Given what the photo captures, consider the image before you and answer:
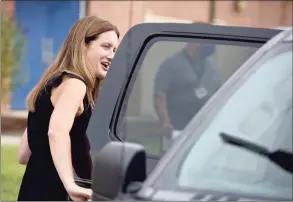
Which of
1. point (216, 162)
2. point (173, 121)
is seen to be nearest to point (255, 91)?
point (216, 162)

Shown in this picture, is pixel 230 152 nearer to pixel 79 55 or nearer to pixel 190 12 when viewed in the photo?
pixel 79 55

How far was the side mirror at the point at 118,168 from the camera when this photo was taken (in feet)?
10.3

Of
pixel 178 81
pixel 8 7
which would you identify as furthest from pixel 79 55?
pixel 8 7

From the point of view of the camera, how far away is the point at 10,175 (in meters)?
11.0

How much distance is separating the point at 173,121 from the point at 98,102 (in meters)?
0.87

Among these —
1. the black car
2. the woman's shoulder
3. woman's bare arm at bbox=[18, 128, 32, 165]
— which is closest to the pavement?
woman's bare arm at bbox=[18, 128, 32, 165]

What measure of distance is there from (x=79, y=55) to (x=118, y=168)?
183cm

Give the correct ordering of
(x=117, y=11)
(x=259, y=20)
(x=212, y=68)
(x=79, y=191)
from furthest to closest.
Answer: (x=259, y=20) → (x=117, y=11) → (x=212, y=68) → (x=79, y=191)

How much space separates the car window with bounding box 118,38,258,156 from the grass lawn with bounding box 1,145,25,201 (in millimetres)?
1930

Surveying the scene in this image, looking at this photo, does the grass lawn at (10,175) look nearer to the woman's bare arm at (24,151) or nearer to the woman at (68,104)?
the woman's bare arm at (24,151)

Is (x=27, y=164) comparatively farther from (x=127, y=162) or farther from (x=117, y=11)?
(x=117, y=11)

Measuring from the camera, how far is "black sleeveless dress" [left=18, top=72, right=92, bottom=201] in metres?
4.82

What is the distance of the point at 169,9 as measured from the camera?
21312 mm

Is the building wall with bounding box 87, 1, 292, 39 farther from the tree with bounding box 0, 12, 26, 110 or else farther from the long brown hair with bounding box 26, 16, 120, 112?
the long brown hair with bounding box 26, 16, 120, 112
